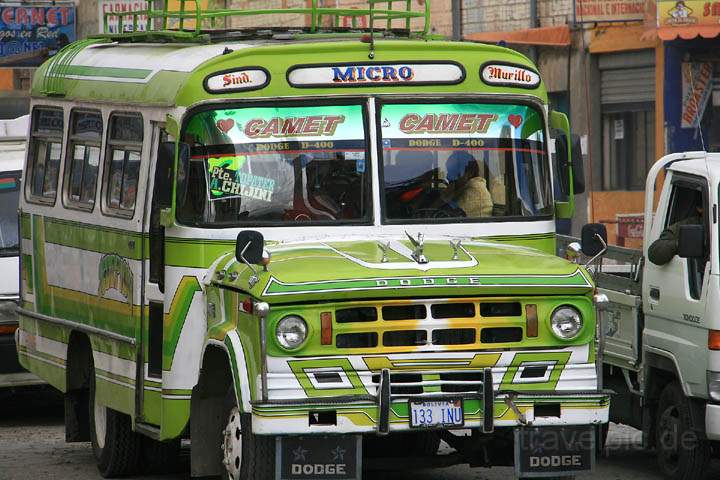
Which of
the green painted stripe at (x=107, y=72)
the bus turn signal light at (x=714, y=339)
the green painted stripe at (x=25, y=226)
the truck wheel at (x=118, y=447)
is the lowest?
the truck wheel at (x=118, y=447)

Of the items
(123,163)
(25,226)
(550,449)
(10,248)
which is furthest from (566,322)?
(10,248)

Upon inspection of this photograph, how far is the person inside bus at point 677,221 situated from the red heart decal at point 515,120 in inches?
49.7

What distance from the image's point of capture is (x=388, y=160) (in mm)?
10148

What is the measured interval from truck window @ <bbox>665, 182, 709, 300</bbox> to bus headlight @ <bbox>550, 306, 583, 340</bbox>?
2.10 meters

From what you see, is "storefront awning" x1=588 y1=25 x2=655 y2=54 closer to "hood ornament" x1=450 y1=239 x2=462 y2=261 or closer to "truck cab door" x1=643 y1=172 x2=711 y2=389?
"truck cab door" x1=643 y1=172 x2=711 y2=389

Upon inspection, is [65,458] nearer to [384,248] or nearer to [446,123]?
[446,123]

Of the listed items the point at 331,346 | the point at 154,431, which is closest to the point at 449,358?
the point at 331,346

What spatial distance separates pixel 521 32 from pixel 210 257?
20.8m

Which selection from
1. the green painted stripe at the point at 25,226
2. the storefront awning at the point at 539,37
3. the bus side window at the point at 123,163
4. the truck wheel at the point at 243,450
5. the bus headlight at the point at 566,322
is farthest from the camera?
the storefront awning at the point at 539,37

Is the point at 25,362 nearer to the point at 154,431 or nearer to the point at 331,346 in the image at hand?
the point at 154,431

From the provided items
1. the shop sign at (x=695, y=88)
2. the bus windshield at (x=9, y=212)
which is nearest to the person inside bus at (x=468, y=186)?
the bus windshield at (x=9, y=212)

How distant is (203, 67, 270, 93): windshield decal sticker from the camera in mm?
10070

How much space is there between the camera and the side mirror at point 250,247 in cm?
892

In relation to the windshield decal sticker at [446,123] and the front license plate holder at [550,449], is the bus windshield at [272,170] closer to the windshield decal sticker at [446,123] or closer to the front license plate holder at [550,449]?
the windshield decal sticker at [446,123]
